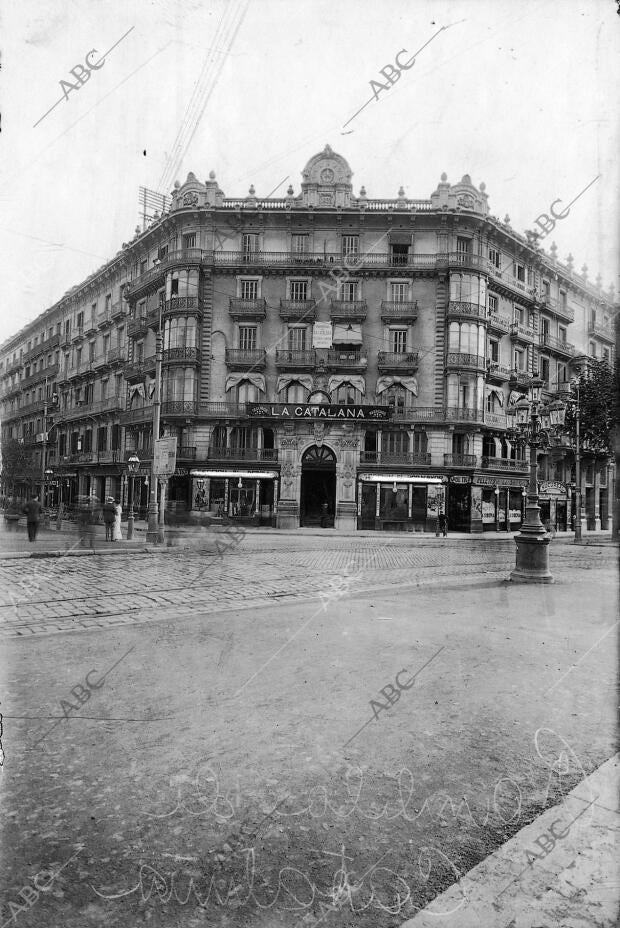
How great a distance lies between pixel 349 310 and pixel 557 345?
16618 millimetres

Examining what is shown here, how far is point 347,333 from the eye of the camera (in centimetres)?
3086

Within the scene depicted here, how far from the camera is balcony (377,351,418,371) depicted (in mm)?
30438

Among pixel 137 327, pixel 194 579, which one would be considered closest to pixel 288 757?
pixel 194 579

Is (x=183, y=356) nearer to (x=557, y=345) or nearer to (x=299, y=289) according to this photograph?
(x=299, y=289)

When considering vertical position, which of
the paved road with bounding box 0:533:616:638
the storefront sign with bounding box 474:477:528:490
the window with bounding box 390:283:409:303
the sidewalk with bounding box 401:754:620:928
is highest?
the window with bounding box 390:283:409:303

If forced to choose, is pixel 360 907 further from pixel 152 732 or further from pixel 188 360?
pixel 188 360

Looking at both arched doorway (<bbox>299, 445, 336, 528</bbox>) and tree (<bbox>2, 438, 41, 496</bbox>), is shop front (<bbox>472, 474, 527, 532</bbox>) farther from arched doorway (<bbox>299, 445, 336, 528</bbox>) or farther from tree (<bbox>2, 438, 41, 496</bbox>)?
tree (<bbox>2, 438, 41, 496</bbox>)

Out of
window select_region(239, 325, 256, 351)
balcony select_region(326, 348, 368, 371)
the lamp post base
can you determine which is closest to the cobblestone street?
the lamp post base

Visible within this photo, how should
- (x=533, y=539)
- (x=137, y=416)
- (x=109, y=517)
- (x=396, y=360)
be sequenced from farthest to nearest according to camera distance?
(x=137, y=416), (x=396, y=360), (x=109, y=517), (x=533, y=539)

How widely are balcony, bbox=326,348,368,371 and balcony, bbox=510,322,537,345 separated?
33.5 ft

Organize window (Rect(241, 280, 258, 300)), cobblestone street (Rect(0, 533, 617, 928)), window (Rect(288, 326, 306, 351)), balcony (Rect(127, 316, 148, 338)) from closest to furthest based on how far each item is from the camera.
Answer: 1. cobblestone street (Rect(0, 533, 617, 928))
2. window (Rect(288, 326, 306, 351))
3. window (Rect(241, 280, 258, 300))
4. balcony (Rect(127, 316, 148, 338))

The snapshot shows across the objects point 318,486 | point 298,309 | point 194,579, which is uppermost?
point 298,309

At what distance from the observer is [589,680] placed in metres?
4.82

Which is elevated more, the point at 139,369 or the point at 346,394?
the point at 139,369
